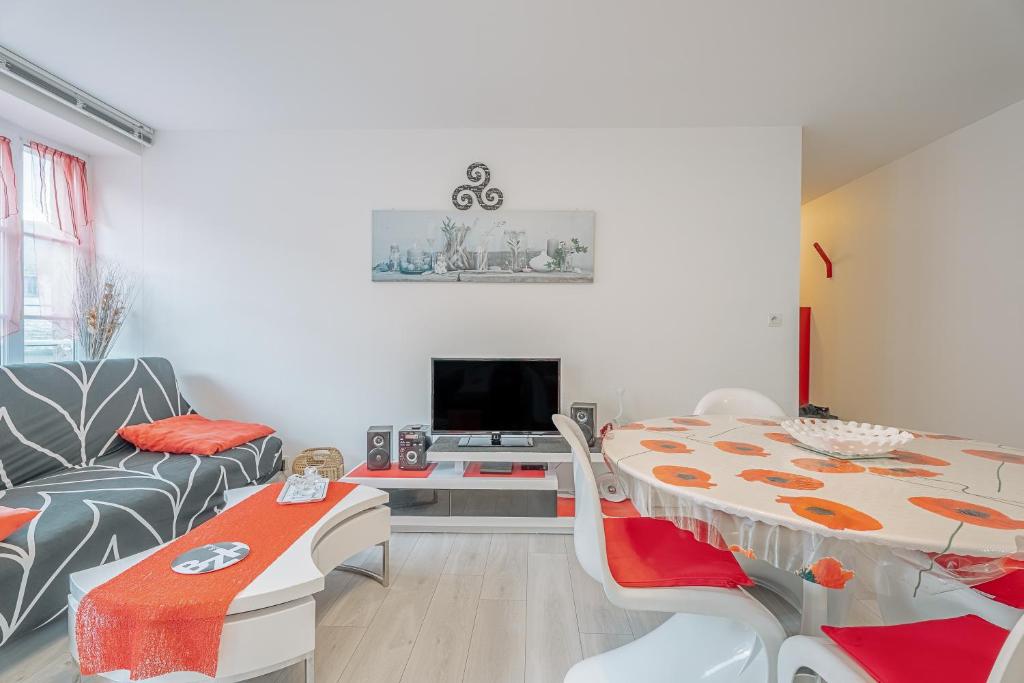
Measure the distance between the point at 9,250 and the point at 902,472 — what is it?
435 cm

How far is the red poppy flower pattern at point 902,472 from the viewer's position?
3.81ft

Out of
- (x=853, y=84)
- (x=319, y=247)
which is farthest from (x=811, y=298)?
(x=319, y=247)

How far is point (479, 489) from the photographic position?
8.67 feet

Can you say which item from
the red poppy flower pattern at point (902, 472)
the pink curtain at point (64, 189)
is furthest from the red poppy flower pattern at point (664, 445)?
the pink curtain at point (64, 189)

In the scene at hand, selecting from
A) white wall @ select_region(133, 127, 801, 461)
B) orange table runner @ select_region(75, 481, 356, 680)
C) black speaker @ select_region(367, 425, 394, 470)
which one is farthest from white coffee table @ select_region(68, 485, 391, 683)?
white wall @ select_region(133, 127, 801, 461)

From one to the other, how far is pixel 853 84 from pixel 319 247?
11.1 ft

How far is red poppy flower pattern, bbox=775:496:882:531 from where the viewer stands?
0.87 meters

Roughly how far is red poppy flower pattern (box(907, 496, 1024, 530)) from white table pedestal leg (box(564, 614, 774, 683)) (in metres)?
0.63

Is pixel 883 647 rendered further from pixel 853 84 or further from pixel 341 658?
pixel 853 84

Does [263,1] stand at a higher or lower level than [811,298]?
higher

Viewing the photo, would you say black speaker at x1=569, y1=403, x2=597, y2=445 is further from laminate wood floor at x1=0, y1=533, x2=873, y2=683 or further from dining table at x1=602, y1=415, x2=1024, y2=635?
dining table at x1=602, y1=415, x2=1024, y2=635

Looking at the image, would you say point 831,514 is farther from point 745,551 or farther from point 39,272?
point 39,272

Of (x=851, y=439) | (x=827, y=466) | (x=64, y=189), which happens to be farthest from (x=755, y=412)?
(x=64, y=189)

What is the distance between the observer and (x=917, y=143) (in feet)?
10.7
